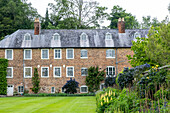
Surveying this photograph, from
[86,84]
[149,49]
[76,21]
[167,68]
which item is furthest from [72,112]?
[76,21]

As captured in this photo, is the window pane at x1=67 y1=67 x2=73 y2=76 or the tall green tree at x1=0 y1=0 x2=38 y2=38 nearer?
the window pane at x1=67 y1=67 x2=73 y2=76

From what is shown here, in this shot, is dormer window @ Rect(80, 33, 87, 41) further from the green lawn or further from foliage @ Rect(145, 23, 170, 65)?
the green lawn

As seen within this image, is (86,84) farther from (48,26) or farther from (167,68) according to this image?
(167,68)

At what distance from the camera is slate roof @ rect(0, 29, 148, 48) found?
121ft

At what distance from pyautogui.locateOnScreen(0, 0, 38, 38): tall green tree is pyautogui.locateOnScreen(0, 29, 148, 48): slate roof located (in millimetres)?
13137

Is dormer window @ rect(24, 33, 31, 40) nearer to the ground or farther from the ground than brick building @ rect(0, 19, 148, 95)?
farther from the ground

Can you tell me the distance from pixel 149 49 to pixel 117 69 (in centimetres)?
1194

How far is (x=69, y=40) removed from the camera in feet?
124

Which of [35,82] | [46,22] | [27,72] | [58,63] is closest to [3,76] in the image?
[27,72]

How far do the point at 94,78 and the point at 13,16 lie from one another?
25.3 m

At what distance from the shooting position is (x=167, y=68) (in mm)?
11906

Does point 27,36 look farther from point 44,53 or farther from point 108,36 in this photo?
point 108,36

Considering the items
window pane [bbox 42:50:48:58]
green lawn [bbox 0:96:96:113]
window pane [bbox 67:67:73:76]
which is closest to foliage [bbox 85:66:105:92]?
window pane [bbox 67:67:73:76]

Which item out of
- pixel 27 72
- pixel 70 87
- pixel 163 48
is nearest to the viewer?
pixel 163 48
